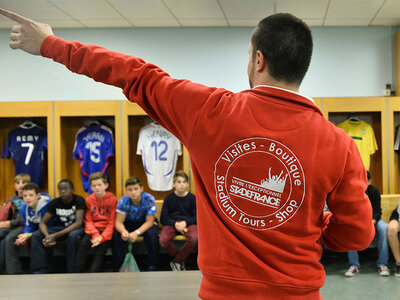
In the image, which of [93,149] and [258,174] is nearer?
[258,174]

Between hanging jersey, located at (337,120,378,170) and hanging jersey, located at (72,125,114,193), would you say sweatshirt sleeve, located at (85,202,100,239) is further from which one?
hanging jersey, located at (337,120,378,170)

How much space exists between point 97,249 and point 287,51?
4.07m

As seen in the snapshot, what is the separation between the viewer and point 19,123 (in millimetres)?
6055

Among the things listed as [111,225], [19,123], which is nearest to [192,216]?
[111,225]

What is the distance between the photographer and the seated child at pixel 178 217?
457 centimetres

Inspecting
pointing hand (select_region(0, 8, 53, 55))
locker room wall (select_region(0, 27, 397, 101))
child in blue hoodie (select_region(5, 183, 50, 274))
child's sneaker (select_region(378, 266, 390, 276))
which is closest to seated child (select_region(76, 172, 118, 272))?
child in blue hoodie (select_region(5, 183, 50, 274))

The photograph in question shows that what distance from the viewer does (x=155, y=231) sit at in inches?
184

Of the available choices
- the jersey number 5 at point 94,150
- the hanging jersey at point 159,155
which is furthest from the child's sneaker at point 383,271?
the jersey number 5 at point 94,150

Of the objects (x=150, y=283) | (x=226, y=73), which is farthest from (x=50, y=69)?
(x=150, y=283)

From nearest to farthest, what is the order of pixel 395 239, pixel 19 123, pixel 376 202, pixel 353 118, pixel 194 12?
pixel 395 239 < pixel 376 202 < pixel 194 12 < pixel 353 118 < pixel 19 123

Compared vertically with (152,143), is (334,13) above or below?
above

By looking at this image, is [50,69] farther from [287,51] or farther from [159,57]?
[287,51]

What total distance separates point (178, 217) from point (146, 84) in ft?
13.0

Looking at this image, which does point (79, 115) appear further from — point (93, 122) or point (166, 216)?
point (166, 216)
